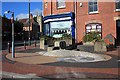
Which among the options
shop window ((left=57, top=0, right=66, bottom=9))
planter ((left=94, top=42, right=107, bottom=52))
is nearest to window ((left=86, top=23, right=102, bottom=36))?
shop window ((left=57, top=0, right=66, bottom=9))

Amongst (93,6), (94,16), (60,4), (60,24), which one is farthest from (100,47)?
(60,4)

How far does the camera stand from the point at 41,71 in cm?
1002

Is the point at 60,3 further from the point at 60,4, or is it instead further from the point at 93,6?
the point at 93,6

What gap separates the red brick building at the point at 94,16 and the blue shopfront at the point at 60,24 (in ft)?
1.88

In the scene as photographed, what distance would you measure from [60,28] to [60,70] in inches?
681

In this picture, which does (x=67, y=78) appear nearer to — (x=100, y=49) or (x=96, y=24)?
(x=100, y=49)

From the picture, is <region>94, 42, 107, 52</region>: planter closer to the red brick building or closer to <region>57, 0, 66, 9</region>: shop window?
the red brick building

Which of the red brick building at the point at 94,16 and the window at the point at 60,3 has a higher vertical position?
the window at the point at 60,3

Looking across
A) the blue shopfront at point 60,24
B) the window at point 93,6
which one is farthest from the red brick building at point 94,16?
the blue shopfront at point 60,24

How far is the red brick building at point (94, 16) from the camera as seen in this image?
75.8ft

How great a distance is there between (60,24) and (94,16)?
15.7 feet

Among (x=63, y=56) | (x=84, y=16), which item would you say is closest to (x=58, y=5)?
(x=84, y=16)

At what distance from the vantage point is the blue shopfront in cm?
2566

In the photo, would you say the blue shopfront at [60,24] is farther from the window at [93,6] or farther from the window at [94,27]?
the window at [93,6]
